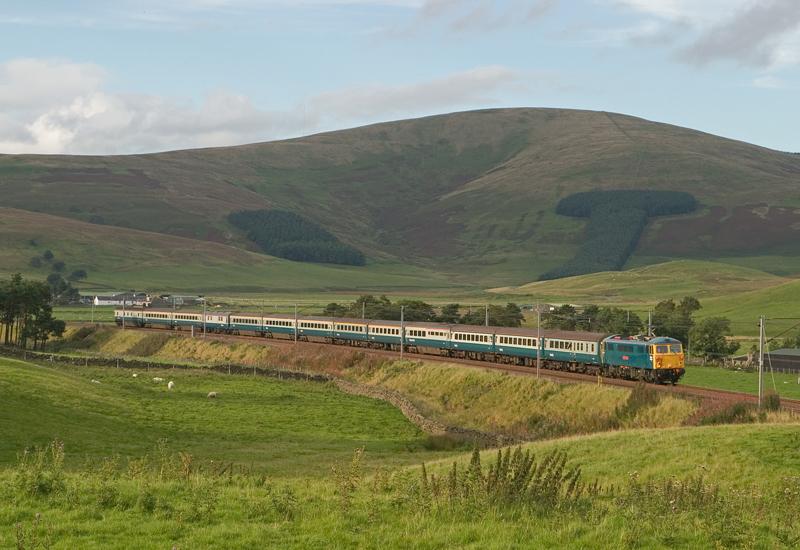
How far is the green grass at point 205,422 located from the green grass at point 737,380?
2472cm

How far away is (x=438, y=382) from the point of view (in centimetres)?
7325

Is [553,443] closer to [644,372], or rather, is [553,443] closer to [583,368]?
[644,372]

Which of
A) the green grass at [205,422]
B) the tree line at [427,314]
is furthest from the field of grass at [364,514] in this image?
the tree line at [427,314]

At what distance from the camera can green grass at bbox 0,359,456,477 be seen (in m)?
40.7

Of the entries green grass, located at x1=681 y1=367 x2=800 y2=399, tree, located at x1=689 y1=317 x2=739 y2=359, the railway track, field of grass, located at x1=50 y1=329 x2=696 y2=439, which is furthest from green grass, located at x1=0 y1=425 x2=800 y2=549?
tree, located at x1=689 y1=317 x2=739 y2=359

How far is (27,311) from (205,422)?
77947 mm

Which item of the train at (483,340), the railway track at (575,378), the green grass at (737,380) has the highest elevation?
the train at (483,340)

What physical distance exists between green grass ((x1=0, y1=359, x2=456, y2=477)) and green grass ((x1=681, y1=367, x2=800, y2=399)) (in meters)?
24.7

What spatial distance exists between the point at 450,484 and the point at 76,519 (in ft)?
23.5

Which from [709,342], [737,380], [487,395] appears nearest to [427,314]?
[709,342]

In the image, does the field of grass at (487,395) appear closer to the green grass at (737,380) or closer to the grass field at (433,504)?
the grass field at (433,504)

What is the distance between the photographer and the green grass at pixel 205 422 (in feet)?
133

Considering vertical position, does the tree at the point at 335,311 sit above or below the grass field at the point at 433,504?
above

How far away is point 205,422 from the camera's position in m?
55.1
